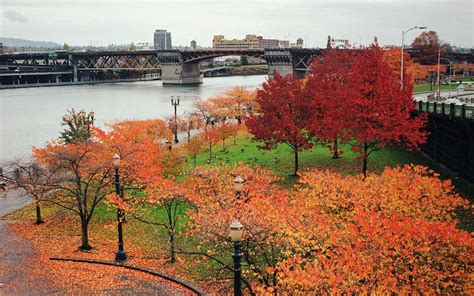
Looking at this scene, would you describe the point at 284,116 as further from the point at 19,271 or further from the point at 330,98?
the point at 19,271

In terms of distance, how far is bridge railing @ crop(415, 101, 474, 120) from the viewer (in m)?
32.8

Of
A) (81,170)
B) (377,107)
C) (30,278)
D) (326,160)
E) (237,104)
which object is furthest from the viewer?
(237,104)

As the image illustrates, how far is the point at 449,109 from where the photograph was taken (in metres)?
36.1

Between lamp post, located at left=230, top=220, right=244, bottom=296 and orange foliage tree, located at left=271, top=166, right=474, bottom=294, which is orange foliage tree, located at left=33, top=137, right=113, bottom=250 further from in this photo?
lamp post, located at left=230, top=220, right=244, bottom=296

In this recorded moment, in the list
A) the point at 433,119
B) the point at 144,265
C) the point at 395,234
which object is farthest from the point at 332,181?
the point at 433,119

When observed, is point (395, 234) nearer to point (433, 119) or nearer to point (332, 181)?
point (332, 181)

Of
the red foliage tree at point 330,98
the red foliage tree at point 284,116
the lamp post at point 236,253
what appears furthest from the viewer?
the red foliage tree at point 284,116

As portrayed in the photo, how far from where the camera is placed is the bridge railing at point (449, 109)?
32.8 meters

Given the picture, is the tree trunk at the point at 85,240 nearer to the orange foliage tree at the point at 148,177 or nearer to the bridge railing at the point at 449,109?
the orange foliage tree at the point at 148,177

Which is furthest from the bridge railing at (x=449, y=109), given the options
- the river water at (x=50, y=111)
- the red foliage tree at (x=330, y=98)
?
the river water at (x=50, y=111)

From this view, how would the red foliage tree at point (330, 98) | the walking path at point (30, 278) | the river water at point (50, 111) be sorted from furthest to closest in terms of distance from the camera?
the river water at point (50, 111) → the red foliage tree at point (330, 98) → the walking path at point (30, 278)

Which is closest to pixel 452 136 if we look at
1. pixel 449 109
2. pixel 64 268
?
pixel 449 109

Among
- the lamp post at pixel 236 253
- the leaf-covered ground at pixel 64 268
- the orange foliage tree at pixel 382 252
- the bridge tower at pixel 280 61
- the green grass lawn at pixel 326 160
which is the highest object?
the bridge tower at pixel 280 61

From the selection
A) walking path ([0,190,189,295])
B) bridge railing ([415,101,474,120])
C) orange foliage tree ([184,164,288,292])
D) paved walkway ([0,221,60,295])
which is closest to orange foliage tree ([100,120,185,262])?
orange foliage tree ([184,164,288,292])
